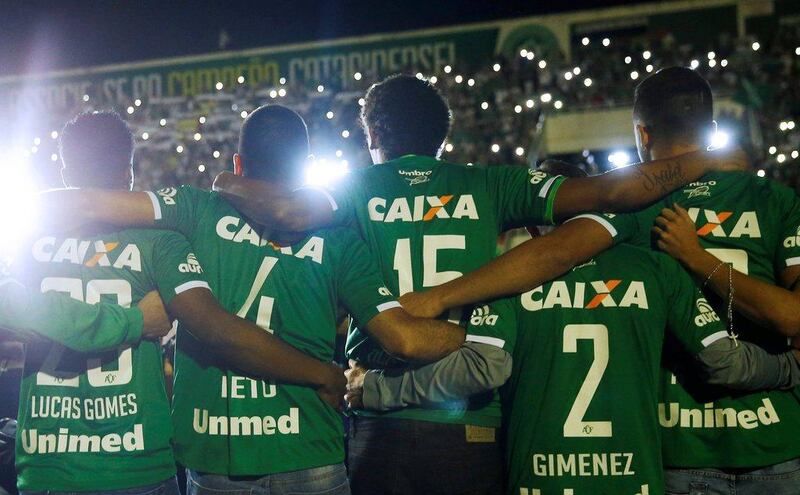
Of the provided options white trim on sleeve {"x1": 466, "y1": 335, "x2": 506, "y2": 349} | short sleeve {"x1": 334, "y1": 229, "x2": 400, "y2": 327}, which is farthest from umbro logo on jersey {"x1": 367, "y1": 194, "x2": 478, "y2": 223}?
white trim on sleeve {"x1": 466, "y1": 335, "x2": 506, "y2": 349}

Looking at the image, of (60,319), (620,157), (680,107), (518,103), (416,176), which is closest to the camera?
(60,319)

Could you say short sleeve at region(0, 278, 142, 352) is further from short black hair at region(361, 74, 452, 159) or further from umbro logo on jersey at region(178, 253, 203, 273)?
short black hair at region(361, 74, 452, 159)

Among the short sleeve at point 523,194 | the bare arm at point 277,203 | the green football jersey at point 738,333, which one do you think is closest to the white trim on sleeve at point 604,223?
the green football jersey at point 738,333

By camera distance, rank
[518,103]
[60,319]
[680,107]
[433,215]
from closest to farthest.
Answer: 1. [60,319]
2. [433,215]
3. [680,107]
4. [518,103]

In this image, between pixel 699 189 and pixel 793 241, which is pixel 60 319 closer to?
pixel 699 189

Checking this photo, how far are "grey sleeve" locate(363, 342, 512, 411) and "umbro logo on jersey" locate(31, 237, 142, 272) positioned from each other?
971 mm

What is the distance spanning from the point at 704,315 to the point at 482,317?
773 mm

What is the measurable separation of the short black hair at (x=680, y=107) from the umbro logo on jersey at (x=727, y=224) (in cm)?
36

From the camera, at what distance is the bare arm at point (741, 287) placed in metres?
2.87

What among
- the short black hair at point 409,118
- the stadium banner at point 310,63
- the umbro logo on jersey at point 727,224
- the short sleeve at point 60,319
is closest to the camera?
the short sleeve at point 60,319

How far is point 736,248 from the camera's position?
3059mm

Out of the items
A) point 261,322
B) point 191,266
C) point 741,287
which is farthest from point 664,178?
point 191,266

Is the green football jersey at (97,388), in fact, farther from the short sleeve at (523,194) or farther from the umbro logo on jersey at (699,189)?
the umbro logo on jersey at (699,189)

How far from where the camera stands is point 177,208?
2.90m
